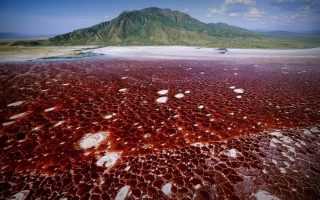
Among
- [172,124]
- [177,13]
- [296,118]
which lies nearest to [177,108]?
[172,124]

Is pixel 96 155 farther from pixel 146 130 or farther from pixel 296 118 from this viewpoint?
pixel 296 118

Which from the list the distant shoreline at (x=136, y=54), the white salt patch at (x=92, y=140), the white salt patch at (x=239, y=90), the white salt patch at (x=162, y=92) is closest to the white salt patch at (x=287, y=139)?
the white salt patch at (x=239, y=90)

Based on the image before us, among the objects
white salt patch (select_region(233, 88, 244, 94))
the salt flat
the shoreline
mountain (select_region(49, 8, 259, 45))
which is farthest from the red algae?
mountain (select_region(49, 8, 259, 45))

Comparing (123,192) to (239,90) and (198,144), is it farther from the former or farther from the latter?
(239,90)

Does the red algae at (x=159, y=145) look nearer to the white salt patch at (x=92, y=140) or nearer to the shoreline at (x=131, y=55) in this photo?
the white salt patch at (x=92, y=140)

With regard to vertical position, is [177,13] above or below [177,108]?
above

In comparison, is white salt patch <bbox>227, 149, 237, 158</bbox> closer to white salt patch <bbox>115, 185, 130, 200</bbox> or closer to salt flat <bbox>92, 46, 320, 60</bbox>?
white salt patch <bbox>115, 185, 130, 200</bbox>

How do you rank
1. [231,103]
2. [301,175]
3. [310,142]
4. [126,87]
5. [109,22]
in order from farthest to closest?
[109,22] < [126,87] < [231,103] < [310,142] < [301,175]
